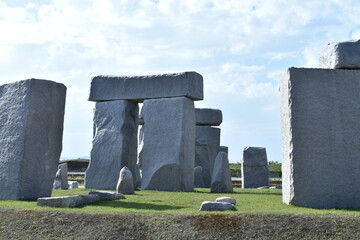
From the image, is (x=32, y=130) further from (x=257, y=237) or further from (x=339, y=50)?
(x=339, y=50)

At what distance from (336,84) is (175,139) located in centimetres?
525

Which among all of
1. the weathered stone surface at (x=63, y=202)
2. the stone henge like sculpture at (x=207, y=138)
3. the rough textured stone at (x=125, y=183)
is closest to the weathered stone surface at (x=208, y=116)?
the stone henge like sculpture at (x=207, y=138)

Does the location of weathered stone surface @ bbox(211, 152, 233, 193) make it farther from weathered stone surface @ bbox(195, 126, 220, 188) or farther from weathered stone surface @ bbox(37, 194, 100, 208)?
weathered stone surface @ bbox(195, 126, 220, 188)

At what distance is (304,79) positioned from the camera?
7043 millimetres

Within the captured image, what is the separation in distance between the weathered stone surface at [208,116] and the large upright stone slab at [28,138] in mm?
9616

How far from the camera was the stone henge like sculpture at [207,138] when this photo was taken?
17.2m

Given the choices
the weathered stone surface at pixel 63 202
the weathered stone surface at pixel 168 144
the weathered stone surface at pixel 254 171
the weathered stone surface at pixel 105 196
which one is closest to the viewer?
the weathered stone surface at pixel 63 202

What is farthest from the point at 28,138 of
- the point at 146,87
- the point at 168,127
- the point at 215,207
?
the point at 146,87

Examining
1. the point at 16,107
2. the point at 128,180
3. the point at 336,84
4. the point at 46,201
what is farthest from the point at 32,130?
the point at 336,84

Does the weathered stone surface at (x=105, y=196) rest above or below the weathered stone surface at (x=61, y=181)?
below

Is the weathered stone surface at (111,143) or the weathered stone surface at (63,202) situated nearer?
the weathered stone surface at (63,202)

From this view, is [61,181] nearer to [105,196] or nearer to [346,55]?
[105,196]

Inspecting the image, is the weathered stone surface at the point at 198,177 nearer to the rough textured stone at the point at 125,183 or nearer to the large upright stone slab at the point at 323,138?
the rough textured stone at the point at 125,183

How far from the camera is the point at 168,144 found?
1157 centimetres
